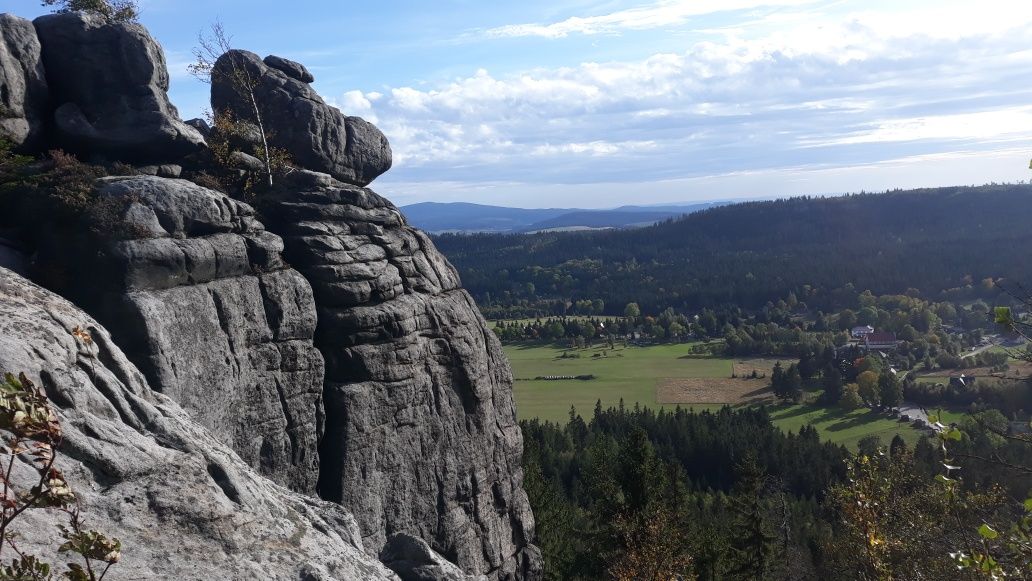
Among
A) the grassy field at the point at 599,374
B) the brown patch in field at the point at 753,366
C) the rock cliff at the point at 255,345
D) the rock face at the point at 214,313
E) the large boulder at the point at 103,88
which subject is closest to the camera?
the rock cliff at the point at 255,345

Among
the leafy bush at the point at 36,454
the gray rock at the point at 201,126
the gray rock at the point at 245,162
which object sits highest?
the gray rock at the point at 201,126

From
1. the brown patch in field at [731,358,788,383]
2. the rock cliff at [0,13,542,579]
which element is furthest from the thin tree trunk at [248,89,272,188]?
the brown patch in field at [731,358,788,383]

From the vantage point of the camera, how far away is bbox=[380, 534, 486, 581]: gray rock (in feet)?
76.6

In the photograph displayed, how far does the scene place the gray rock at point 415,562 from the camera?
23.3 metres

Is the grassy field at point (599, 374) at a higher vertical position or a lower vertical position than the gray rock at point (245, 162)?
lower

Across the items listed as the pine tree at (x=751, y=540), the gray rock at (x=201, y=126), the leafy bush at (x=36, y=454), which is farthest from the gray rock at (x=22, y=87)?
the pine tree at (x=751, y=540)

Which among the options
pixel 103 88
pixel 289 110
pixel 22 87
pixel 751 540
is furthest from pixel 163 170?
pixel 751 540

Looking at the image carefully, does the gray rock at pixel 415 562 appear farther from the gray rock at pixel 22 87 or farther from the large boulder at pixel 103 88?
the gray rock at pixel 22 87

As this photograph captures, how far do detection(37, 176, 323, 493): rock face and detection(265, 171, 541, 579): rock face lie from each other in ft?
4.50

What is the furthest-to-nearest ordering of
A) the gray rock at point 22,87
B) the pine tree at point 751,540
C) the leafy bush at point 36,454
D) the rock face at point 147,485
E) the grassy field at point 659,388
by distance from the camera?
the grassy field at point 659,388, the pine tree at point 751,540, the gray rock at point 22,87, the rock face at point 147,485, the leafy bush at point 36,454

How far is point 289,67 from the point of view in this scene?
126 ft

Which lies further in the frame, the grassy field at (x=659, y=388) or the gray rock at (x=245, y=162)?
the grassy field at (x=659, y=388)

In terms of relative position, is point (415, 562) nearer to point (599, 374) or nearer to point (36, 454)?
point (36, 454)

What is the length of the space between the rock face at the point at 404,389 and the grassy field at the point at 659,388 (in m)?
82.6
